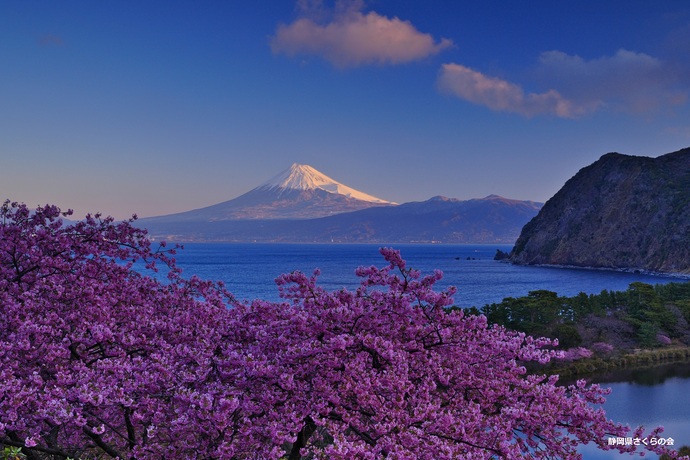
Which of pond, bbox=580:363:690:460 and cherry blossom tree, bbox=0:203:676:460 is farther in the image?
pond, bbox=580:363:690:460

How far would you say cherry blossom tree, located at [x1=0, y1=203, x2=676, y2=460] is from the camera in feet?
19.5

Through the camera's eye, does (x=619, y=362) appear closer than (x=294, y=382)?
No

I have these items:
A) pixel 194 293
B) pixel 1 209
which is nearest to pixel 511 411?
pixel 194 293

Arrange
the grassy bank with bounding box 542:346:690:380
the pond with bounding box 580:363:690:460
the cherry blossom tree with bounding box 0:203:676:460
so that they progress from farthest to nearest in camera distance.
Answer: the grassy bank with bounding box 542:346:690:380, the pond with bounding box 580:363:690:460, the cherry blossom tree with bounding box 0:203:676:460

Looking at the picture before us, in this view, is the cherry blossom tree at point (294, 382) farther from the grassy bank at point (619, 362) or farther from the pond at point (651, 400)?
the grassy bank at point (619, 362)

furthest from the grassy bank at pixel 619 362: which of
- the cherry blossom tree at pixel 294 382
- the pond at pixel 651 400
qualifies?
the cherry blossom tree at pixel 294 382

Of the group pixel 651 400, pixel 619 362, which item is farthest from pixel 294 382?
pixel 619 362

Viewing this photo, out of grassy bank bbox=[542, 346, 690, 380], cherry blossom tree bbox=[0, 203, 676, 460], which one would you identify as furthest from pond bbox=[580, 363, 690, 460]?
cherry blossom tree bbox=[0, 203, 676, 460]

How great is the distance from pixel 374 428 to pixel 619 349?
5012 centimetres

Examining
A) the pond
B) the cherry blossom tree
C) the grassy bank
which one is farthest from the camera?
the grassy bank

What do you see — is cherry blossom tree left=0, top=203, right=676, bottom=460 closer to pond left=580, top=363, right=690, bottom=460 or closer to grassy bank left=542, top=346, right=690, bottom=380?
pond left=580, top=363, right=690, bottom=460

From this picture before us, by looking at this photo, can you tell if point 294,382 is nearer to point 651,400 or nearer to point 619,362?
point 651,400

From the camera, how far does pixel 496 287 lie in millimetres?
121375

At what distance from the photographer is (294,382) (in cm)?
652
